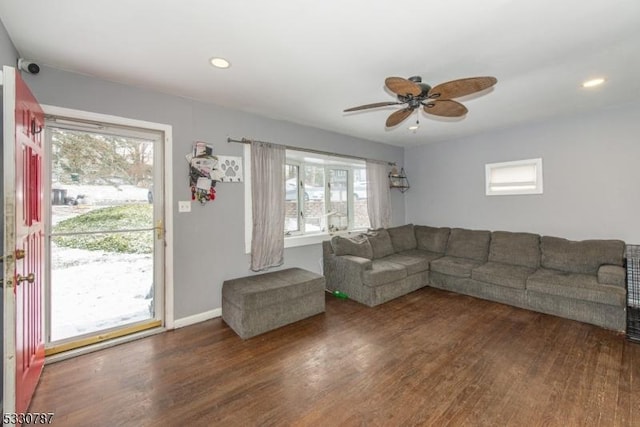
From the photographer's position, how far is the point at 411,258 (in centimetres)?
435

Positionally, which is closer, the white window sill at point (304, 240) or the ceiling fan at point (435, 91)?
the ceiling fan at point (435, 91)

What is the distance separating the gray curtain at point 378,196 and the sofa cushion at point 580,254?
2.34m

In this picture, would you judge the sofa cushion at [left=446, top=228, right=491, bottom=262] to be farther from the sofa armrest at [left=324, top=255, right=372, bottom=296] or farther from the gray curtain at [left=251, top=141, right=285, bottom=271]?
the gray curtain at [left=251, top=141, right=285, bottom=271]

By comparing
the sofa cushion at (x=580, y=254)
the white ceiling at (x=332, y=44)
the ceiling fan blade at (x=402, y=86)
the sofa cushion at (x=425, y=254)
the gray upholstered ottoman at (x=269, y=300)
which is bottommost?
the gray upholstered ottoman at (x=269, y=300)

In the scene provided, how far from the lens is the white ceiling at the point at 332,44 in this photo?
5.29 feet

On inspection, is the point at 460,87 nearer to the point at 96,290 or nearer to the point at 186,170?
the point at 186,170

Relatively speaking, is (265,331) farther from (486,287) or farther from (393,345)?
(486,287)

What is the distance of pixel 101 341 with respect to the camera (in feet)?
8.36

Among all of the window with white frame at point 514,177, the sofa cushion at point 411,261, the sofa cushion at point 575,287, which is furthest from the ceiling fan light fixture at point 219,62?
the window with white frame at point 514,177

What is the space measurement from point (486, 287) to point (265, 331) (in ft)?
9.93

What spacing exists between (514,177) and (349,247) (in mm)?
2856

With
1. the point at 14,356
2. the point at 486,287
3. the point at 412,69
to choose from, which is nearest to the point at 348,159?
the point at 412,69

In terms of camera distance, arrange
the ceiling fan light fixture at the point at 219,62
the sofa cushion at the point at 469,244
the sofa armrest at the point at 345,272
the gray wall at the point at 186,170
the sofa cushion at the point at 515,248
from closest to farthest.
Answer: the ceiling fan light fixture at the point at 219,62
the gray wall at the point at 186,170
the sofa armrest at the point at 345,272
the sofa cushion at the point at 515,248
the sofa cushion at the point at 469,244

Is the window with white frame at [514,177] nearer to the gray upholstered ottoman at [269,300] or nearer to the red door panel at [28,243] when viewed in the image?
the gray upholstered ottoman at [269,300]
